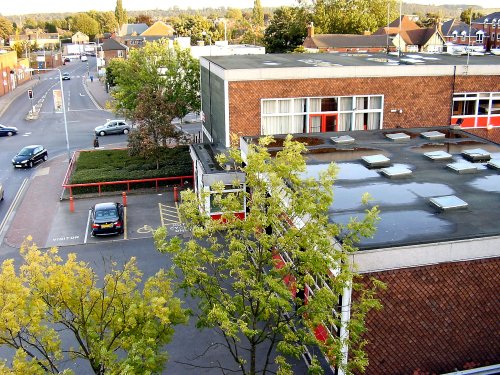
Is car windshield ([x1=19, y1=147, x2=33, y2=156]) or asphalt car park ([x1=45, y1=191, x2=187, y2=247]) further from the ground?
car windshield ([x1=19, y1=147, x2=33, y2=156])

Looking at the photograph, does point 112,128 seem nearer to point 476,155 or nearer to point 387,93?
point 387,93

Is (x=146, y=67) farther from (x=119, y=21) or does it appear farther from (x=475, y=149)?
(x=119, y=21)

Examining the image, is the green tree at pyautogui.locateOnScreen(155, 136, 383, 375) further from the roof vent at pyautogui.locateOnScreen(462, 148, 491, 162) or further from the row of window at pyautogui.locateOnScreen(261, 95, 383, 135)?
the row of window at pyautogui.locateOnScreen(261, 95, 383, 135)

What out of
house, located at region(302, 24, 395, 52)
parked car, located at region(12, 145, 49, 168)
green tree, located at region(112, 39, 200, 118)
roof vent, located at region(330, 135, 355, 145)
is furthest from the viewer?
house, located at region(302, 24, 395, 52)

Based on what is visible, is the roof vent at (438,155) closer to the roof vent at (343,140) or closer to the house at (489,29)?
the roof vent at (343,140)

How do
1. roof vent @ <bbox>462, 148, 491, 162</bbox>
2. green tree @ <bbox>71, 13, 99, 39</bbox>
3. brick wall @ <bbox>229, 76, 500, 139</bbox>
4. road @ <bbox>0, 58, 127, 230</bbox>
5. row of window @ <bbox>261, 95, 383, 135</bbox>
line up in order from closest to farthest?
roof vent @ <bbox>462, 148, 491, 162</bbox> → brick wall @ <bbox>229, 76, 500, 139</bbox> → row of window @ <bbox>261, 95, 383, 135</bbox> → road @ <bbox>0, 58, 127, 230</bbox> → green tree @ <bbox>71, 13, 99, 39</bbox>

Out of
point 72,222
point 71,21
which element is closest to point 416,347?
point 72,222

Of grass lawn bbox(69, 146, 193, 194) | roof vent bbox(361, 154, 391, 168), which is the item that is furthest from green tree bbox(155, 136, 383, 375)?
grass lawn bbox(69, 146, 193, 194)
